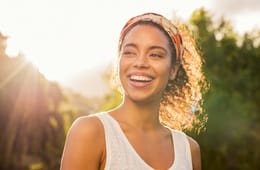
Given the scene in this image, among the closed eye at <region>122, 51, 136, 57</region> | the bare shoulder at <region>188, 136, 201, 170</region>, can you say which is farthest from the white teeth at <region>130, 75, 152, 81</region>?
the bare shoulder at <region>188, 136, 201, 170</region>

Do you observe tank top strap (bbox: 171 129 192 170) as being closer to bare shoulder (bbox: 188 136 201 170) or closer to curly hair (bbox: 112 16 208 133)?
bare shoulder (bbox: 188 136 201 170)

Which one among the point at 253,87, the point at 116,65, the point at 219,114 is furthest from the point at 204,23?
the point at 116,65

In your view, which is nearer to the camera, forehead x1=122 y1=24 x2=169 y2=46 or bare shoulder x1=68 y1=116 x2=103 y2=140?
bare shoulder x1=68 y1=116 x2=103 y2=140

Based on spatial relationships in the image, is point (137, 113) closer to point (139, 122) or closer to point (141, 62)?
point (139, 122)

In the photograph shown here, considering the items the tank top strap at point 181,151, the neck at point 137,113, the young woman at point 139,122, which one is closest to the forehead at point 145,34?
the young woman at point 139,122

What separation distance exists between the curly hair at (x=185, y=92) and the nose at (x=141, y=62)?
0.50 meters

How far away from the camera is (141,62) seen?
421 centimetres

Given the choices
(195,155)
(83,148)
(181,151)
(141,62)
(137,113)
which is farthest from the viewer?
(195,155)

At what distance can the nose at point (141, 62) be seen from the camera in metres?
4.20

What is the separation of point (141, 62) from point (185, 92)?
0.82 m

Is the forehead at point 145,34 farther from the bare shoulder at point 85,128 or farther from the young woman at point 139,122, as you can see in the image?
the bare shoulder at point 85,128

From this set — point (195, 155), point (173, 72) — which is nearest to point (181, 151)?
point (195, 155)

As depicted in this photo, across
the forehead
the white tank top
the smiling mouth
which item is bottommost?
the white tank top

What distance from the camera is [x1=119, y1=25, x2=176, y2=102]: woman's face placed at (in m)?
4.21
